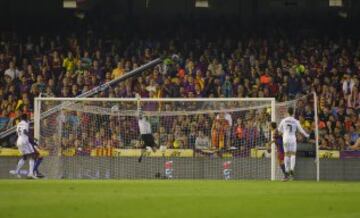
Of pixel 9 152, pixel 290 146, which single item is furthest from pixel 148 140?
pixel 290 146

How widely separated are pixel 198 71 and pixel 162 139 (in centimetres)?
486

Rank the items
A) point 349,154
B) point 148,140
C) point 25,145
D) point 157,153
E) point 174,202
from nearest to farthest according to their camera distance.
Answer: point 174,202, point 25,145, point 148,140, point 157,153, point 349,154

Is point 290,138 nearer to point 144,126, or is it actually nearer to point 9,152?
point 144,126

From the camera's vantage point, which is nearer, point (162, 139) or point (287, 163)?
point (287, 163)

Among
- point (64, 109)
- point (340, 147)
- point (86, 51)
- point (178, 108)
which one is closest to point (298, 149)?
point (340, 147)

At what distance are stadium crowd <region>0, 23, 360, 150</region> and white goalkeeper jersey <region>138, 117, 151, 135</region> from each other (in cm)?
67

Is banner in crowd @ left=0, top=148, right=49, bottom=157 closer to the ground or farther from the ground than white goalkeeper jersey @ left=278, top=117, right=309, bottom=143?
closer to the ground

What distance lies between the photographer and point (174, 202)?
14047mm

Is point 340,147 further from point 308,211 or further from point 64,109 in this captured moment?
point 308,211

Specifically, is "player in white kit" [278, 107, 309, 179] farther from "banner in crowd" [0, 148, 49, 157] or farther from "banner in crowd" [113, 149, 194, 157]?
"banner in crowd" [0, 148, 49, 157]

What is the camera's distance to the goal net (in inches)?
1056

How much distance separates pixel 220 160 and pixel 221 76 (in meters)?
5.51

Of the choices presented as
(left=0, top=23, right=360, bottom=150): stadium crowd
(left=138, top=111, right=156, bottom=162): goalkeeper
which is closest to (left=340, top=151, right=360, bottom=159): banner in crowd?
(left=0, top=23, right=360, bottom=150): stadium crowd

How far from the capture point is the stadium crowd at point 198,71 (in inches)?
1166
